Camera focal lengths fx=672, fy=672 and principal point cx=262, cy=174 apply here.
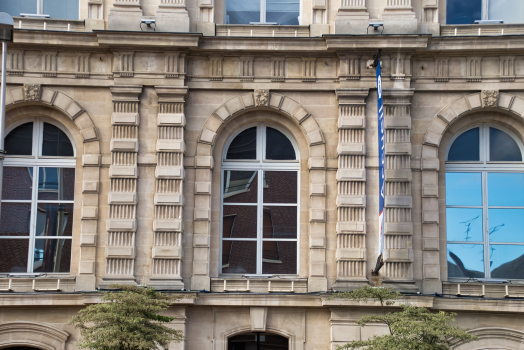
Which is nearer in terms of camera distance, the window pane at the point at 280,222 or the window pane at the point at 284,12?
the window pane at the point at 280,222

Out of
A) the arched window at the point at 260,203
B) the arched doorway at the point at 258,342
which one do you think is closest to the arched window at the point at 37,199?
the arched window at the point at 260,203

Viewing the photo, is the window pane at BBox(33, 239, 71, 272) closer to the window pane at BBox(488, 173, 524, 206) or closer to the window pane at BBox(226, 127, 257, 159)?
the window pane at BBox(226, 127, 257, 159)

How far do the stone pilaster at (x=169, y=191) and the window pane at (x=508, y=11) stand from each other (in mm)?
10165

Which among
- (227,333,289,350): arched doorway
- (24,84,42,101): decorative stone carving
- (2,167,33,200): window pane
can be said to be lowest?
(227,333,289,350): arched doorway

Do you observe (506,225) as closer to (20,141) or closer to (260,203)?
(260,203)

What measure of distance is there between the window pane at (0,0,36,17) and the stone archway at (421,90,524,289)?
13030 millimetres

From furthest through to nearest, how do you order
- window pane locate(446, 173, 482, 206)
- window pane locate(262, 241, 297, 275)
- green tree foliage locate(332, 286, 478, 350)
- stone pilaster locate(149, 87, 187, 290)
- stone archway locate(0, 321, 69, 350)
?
1. window pane locate(446, 173, 482, 206)
2. window pane locate(262, 241, 297, 275)
3. stone pilaster locate(149, 87, 187, 290)
4. stone archway locate(0, 321, 69, 350)
5. green tree foliage locate(332, 286, 478, 350)

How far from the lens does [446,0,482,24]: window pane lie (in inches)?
843

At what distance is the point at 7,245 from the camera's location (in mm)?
20422

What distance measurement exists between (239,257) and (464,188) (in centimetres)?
733

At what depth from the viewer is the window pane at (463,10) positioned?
21.4m

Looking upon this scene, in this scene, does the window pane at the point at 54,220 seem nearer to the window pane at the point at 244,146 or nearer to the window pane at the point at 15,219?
the window pane at the point at 15,219

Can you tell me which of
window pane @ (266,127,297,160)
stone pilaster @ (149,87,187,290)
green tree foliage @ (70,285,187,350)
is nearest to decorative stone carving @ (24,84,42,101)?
stone pilaster @ (149,87,187,290)

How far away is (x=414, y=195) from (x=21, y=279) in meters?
11.9
